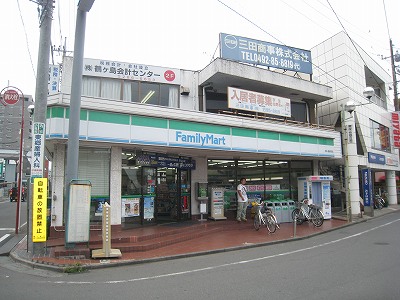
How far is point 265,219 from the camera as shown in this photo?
1369 centimetres

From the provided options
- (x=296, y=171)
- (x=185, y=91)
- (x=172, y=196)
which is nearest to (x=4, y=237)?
(x=172, y=196)

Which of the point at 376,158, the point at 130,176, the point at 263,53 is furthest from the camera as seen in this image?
the point at 376,158

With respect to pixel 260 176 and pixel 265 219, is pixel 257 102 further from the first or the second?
pixel 265 219

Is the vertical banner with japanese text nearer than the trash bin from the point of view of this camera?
Yes

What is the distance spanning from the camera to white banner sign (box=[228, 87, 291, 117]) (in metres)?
15.6

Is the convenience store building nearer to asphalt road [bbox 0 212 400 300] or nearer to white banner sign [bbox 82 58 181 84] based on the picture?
white banner sign [bbox 82 58 181 84]

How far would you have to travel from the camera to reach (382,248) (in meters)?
10.1

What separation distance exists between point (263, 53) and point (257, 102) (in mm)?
3183

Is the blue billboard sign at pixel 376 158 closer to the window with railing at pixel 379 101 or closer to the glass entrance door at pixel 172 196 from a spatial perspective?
the window with railing at pixel 379 101

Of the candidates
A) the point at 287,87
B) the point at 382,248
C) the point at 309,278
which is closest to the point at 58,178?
the point at 309,278

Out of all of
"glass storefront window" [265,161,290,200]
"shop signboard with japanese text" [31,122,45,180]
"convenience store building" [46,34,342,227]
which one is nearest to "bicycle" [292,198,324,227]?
"glass storefront window" [265,161,290,200]

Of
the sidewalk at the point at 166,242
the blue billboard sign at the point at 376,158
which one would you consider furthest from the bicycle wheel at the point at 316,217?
the blue billboard sign at the point at 376,158

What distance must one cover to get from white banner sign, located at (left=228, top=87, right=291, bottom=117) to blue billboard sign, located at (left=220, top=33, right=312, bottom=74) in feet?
6.48

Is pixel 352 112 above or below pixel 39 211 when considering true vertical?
above
